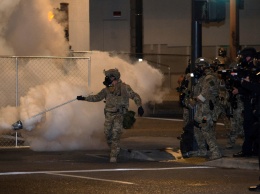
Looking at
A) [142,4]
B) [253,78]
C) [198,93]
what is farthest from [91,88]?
[142,4]

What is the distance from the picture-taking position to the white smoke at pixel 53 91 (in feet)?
54.1

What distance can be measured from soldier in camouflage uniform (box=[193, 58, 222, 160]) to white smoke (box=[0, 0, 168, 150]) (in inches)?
125

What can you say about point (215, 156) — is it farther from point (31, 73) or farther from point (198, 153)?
point (31, 73)

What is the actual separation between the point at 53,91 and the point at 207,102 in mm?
3779

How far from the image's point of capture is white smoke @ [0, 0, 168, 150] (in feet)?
54.1

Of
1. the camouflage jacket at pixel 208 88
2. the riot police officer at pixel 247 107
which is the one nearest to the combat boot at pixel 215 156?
the riot police officer at pixel 247 107

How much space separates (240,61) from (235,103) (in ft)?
7.41

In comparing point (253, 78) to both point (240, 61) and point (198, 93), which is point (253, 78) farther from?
point (198, 93)

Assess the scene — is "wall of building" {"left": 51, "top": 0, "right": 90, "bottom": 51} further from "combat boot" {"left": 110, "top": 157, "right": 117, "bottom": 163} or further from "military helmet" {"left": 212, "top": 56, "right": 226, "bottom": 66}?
"combat boot" {"left": 110, "top": 157, "right": 117, "bottom": 163}

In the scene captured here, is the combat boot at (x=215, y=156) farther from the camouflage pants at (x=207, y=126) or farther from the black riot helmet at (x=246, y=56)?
the black riot helmet at (x=246, y=56)

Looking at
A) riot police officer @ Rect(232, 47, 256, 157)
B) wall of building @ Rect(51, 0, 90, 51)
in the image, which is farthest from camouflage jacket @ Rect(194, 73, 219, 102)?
wall of building @ Rect(51, 0, 90, 51)

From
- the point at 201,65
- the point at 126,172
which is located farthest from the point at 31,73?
the point at 126,172

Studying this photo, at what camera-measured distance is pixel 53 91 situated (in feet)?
54.8

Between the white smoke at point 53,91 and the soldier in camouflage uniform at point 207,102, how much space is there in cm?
317
